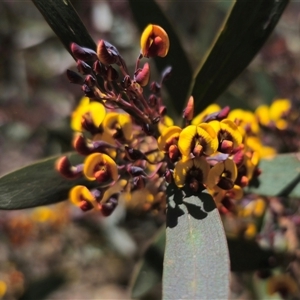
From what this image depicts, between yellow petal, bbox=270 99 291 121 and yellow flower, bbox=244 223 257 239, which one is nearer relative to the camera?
yellow petal, bbox=270 99 291 121

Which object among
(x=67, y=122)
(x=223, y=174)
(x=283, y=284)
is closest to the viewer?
(x=223, y=174)

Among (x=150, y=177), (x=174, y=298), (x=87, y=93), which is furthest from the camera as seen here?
(x=150, y=177)

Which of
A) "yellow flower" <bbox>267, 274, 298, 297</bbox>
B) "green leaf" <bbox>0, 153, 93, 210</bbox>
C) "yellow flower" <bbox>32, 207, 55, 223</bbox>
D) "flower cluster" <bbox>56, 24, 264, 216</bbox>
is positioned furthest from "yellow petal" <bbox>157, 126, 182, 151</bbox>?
"yellow flower" <bbox>32, 207, 55, 223</bbox>

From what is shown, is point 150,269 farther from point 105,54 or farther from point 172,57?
point 105,54

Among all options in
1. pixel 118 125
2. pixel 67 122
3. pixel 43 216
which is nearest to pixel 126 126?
pixel 118 125

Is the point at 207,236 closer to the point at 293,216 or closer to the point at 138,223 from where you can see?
the point at 293,216

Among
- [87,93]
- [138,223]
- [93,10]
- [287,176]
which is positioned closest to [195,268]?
[87,93]

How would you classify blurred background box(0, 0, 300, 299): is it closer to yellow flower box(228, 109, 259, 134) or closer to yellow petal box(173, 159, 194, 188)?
→ yellow flower box(228, 109, 259, 134)
